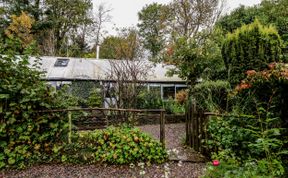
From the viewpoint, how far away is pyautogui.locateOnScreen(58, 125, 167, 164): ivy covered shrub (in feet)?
16.4

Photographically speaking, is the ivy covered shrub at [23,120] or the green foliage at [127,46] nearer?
the ivy covered shrub at [23,120]

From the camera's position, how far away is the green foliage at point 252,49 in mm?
8242

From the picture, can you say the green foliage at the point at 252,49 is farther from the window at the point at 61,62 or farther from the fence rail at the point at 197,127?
the window at the point at 61,62

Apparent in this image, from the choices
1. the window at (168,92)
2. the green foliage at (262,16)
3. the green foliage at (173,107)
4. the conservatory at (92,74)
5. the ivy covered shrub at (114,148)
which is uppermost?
the green foliage at (262,16)

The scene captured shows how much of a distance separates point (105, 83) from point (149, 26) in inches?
709

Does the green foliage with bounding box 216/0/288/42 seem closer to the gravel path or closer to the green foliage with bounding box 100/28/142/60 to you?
the green foliage with bounding box 100/28/142/60

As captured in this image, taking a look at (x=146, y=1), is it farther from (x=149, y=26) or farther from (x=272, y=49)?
(x=272, y=49)

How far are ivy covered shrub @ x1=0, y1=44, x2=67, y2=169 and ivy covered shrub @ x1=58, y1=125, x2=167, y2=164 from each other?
1.38 ft

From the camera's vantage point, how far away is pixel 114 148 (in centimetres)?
508

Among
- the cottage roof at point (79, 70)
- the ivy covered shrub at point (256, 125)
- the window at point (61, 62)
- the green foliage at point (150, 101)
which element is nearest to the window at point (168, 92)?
the cottage roof at point (79, 70)

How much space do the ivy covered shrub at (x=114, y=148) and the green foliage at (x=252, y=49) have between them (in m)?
4.56

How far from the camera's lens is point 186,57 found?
12141 millimetres

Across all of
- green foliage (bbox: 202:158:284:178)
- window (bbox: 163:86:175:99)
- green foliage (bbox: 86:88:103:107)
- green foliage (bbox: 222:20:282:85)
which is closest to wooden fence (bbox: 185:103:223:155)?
green foliage (bbox: 202:158:284:178)

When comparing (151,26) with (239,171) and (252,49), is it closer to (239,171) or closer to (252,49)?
(252,49)
